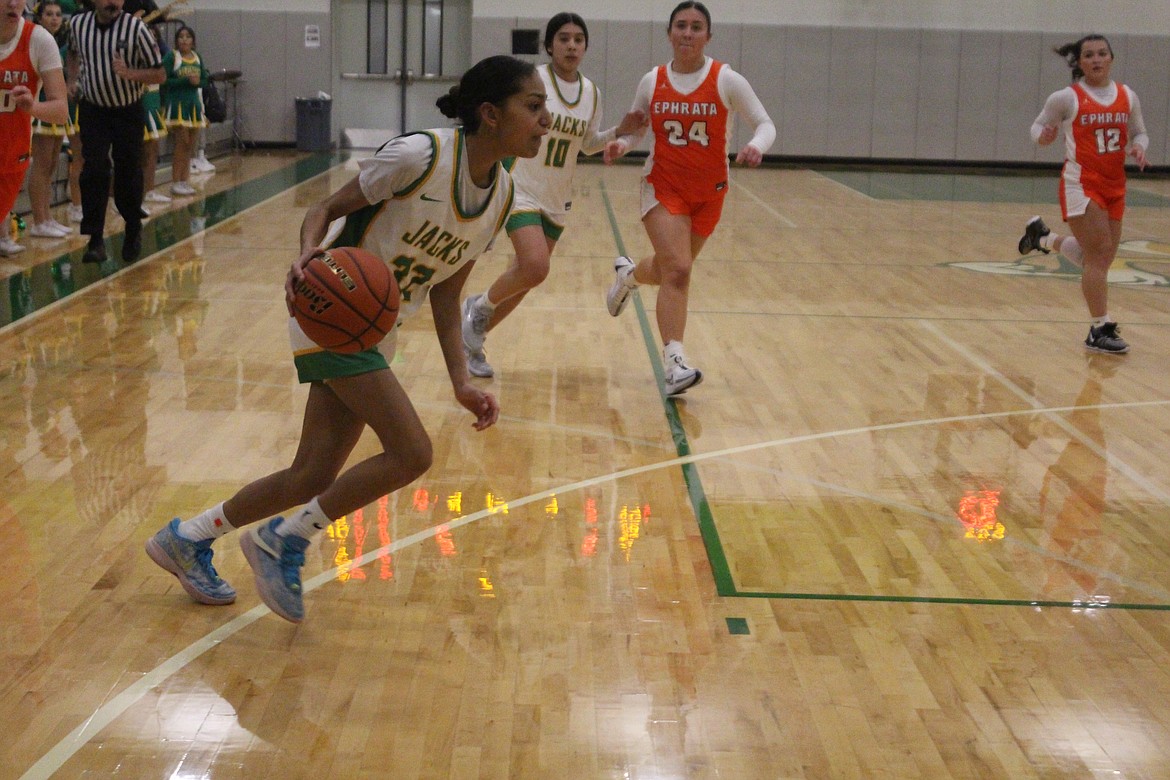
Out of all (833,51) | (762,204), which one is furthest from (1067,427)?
(833,51)

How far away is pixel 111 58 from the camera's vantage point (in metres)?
8.08

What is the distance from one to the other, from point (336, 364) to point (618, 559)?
3.93ft

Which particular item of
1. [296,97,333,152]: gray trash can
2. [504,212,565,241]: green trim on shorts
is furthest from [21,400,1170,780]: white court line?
[296,97,333,152]: gray trash can

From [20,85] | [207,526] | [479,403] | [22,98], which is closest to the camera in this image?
[479,403]

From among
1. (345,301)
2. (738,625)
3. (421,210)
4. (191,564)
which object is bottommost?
(738,625)

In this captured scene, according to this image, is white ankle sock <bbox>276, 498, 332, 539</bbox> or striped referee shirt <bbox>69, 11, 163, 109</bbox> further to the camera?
striped referee shirt <bbox>69, 11, 163, 109</bbox>

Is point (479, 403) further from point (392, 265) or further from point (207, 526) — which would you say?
point (207, 526)

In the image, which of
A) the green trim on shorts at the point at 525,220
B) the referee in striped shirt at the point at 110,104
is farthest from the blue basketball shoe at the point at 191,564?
the referee in striped shirt at the point at 110,104

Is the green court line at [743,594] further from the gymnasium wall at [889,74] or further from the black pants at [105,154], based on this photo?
the gymnasium wall at [889,74]

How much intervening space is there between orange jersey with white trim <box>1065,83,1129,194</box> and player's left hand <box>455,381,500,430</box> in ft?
15.7

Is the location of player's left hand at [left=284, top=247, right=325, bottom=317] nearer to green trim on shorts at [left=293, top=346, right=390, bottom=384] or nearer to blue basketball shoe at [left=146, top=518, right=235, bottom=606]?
green trim on shorts at [left=293, top=346, right=390, bottom=384]

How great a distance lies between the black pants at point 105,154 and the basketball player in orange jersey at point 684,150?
160 inches

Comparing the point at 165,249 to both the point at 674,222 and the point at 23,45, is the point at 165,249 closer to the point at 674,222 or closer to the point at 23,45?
the point at 23,45

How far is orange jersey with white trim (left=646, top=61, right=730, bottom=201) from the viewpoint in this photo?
19.0 feet
